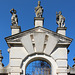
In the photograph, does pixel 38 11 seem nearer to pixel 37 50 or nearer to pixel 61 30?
pixel 61 30

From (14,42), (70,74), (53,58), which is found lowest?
(70,74)

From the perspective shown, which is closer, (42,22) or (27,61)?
(27,61)

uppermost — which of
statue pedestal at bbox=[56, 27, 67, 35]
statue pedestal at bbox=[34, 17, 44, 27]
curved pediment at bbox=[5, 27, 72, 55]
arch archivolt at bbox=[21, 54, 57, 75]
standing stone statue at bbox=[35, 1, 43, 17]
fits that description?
standing stone statue at bbox=[35, 1, 43, 17]

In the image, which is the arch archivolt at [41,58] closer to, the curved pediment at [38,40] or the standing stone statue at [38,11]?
the curved pediment at [38,40]

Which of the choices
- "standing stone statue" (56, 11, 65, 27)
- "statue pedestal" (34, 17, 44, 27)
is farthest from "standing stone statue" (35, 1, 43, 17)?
"standing stone statue" (56, 11, 65, 27)

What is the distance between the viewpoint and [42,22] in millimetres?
21359

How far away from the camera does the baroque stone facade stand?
1950 cm

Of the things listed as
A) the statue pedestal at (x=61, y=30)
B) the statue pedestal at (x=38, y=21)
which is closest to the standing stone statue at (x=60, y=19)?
the statue pedestal at (x=61, y=30)

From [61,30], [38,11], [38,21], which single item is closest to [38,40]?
[38,21]

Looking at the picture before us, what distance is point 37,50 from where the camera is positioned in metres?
19.9

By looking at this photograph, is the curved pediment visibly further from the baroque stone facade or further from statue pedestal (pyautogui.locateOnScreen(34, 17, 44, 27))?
statue pedestal (pyautogui.locateOnScreen(34, 17, 44, 27))

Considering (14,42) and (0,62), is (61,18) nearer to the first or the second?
Answer: (14,42)

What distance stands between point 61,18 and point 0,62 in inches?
256

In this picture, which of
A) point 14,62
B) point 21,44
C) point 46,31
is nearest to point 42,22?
point 46,31
